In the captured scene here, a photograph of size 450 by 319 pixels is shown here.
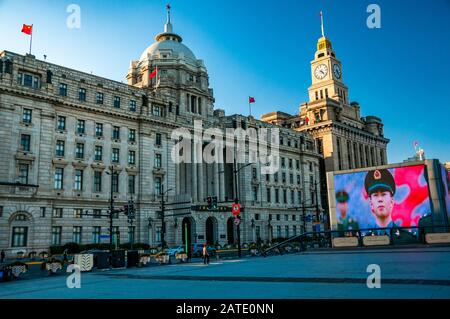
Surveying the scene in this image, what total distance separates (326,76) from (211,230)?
6112cm

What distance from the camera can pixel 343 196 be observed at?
139 feet

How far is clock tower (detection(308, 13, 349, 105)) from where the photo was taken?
109438mm

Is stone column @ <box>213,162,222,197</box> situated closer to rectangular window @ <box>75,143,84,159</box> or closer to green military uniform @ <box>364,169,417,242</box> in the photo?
rectangular window @ <box>75,143,84,159</box>

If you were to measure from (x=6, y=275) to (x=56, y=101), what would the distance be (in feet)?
102

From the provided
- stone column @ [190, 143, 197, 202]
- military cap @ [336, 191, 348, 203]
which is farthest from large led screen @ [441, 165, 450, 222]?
stone column @ [190, 143, 197, 202]

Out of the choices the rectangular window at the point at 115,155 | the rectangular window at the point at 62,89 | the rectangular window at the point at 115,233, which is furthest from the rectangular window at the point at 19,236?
the rectangular window at the point at 62,89

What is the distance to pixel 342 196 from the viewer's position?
140ft

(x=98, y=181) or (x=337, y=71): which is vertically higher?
(x=337, y=71)

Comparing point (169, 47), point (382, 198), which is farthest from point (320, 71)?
point (382, 198)

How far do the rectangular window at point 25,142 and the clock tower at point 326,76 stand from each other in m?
78.4

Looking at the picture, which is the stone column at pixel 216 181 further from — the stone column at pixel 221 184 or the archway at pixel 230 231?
the archway at pixel 230 231

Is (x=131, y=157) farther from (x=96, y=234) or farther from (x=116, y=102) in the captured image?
(x=96, y=234)
